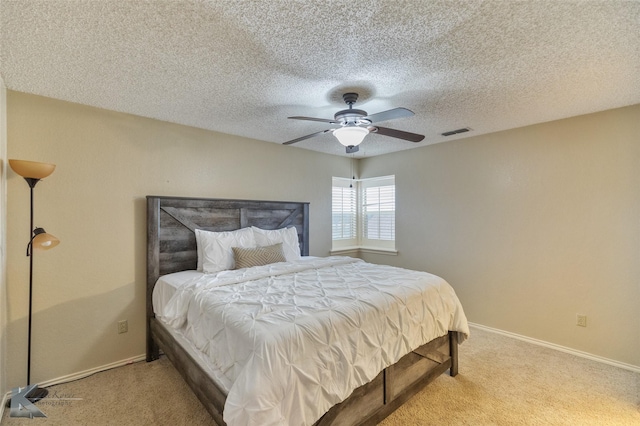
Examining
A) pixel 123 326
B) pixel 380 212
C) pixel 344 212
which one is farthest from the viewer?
pixel 344 212

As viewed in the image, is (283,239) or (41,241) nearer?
(41,241)

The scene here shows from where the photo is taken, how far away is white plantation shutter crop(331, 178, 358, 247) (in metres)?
4.90

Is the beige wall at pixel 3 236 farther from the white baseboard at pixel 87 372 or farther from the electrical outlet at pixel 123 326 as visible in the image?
the electrical outlet at pixel 123 326

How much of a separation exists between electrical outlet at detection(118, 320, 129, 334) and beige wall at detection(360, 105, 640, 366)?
362 cm

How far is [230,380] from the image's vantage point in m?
1.62

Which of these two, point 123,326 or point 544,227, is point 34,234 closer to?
point 123,326

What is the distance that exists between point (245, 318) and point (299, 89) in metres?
1.76

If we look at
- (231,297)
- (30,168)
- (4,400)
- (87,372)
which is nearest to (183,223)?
(30,168)

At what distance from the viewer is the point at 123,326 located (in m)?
2.81

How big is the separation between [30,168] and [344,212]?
12.7 feet

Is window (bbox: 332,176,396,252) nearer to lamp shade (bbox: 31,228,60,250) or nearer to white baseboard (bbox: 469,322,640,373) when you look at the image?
white baseboard (bbox: 469,322,640,373)

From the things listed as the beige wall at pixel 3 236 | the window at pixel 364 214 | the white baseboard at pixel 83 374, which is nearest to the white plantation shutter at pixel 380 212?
the window at pixel 364 214

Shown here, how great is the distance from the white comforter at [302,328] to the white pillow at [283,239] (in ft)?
2.53

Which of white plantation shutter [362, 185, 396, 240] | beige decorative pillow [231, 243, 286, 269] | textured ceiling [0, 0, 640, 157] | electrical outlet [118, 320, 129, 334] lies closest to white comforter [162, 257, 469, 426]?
beige decorative pillow [231, 243, 286, 269]
